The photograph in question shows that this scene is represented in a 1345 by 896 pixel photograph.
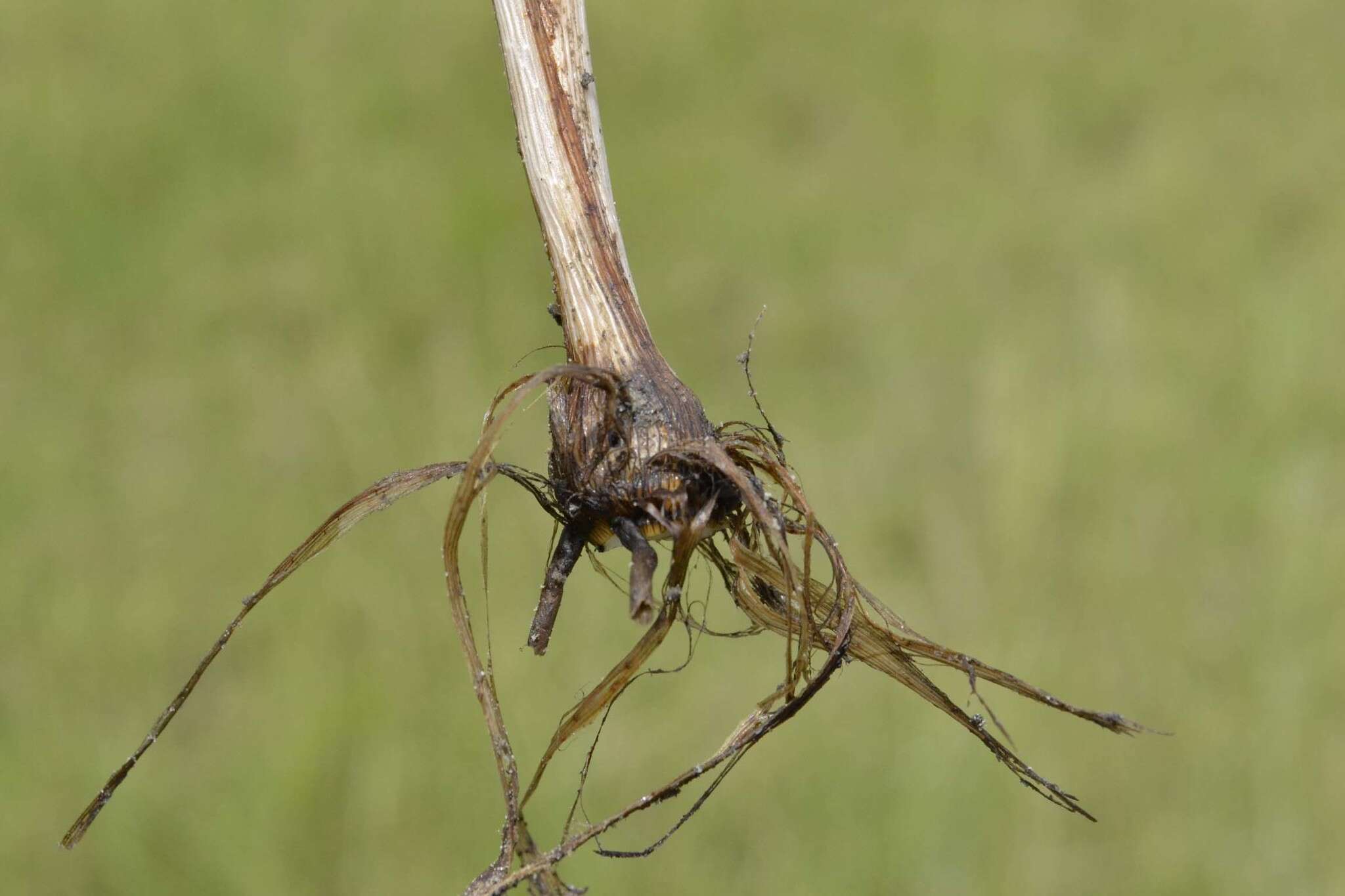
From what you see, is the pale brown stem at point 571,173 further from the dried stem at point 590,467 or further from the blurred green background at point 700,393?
the blurred green background at point 700,393

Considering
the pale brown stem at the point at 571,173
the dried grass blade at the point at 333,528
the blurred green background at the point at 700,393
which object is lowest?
the dried grass blade at the point at 333,528

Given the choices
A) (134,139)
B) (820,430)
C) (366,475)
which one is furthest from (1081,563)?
(134,139)

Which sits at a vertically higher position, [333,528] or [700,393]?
[700,393]

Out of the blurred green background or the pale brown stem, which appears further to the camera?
the blurred green background

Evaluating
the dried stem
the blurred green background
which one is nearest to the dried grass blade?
the dried stem

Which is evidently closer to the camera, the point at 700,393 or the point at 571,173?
the point at 571,173

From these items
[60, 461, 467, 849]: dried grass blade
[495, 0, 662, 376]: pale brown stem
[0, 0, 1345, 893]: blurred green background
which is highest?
[0, 0, 1345, 893]: blurred green background

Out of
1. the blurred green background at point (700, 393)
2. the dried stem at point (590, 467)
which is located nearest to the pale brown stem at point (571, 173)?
the dried stem at point (590, 467)

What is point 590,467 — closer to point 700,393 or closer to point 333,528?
point 333,528

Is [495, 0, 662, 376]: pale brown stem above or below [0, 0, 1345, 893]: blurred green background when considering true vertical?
below

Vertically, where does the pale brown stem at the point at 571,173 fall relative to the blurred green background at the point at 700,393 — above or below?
below

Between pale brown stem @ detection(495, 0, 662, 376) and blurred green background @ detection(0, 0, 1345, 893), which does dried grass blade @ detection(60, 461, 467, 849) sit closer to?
pale brown stem @ detection(495, 0, 662, 376)

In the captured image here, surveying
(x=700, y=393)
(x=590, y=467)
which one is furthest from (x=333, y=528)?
(x=700, y=393)
